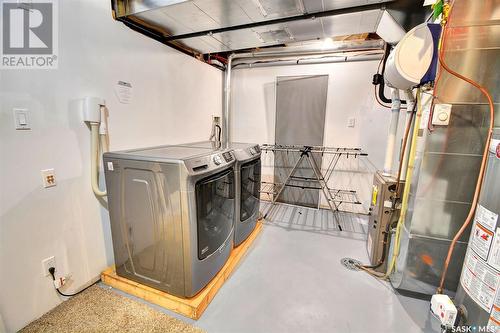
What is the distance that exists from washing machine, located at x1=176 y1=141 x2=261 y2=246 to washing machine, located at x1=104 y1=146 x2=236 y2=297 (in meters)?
0.30

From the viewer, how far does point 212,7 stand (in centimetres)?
168

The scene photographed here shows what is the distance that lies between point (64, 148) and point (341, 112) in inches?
122

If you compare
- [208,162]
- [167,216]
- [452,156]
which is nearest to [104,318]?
[167,216]

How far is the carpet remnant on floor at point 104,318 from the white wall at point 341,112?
251 centimetres

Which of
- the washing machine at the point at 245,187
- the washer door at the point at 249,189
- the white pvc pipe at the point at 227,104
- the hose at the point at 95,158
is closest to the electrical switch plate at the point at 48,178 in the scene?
the hose at the point at 95,158

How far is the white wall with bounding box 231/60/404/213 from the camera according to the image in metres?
2.88

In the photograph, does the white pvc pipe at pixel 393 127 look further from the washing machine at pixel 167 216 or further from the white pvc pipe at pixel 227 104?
the white pvc pipe at pixel 227 104

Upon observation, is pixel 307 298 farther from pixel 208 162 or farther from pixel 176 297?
pixel 208 162

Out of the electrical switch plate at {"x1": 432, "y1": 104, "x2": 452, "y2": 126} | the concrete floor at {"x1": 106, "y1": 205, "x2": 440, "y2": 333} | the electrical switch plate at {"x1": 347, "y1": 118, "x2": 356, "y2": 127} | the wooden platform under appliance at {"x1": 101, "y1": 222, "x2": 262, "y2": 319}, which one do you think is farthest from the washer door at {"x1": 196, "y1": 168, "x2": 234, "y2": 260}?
the electrical switch plate at {"x1": 347, "y1": 118, "x2": 356, "y2": 127}

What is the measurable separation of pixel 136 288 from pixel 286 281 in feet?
3.83

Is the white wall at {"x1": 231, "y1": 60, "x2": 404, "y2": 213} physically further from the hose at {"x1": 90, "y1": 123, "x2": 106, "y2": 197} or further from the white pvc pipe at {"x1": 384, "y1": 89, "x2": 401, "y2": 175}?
the hose at {"x1": 90, "y1": 123, "x2": 106, "y2": 197}

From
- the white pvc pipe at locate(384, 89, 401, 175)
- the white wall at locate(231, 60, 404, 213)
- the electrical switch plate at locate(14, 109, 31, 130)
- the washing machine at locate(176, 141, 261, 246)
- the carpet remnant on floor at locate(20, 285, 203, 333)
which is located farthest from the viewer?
the white wall at locate(231, 60, 404, 213)

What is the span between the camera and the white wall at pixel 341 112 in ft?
9.44

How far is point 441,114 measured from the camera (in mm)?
1327
